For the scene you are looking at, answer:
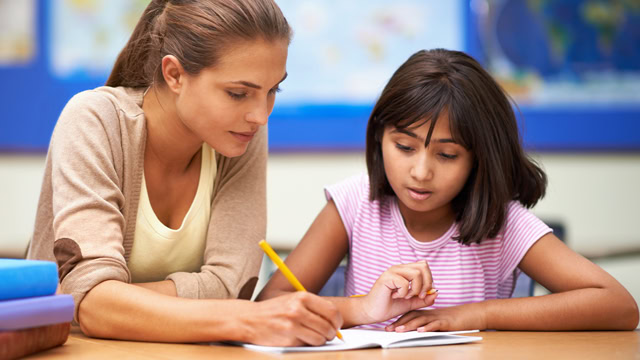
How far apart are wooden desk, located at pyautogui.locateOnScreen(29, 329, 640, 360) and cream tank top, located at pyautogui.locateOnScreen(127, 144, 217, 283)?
24 cm

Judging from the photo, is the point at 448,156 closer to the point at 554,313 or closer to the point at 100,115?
the point at 554,313

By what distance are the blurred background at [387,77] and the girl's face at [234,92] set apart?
152 centimetres

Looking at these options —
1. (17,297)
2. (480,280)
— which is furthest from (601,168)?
(17,297)

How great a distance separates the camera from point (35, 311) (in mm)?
857

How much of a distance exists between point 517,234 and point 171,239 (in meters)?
0.68

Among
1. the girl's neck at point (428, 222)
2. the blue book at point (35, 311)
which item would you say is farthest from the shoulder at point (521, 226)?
the blue book at point (35, 311)

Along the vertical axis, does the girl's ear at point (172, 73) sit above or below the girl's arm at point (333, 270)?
above

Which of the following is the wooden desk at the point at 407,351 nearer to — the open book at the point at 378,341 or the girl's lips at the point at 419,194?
the open book at the point at 378,341

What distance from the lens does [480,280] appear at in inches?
55.7

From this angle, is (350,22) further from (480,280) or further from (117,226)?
(117,226)

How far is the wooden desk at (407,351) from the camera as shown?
2.89 feet

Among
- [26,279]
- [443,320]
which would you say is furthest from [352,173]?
[26,279]

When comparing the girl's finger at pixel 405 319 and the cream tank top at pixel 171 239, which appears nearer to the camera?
the girl's finger at pixel 405 319

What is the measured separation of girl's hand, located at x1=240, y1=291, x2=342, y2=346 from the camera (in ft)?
3.07
